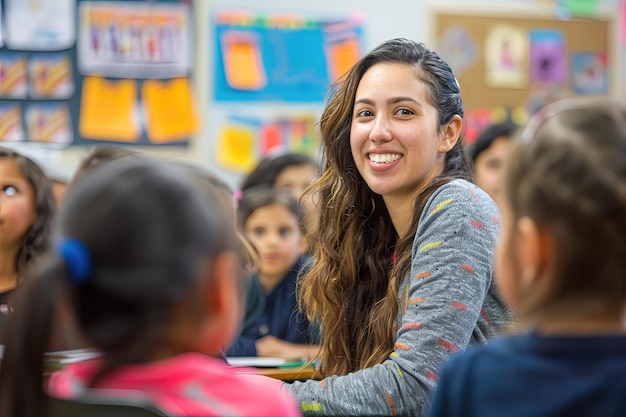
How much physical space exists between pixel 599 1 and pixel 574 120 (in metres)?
4.02

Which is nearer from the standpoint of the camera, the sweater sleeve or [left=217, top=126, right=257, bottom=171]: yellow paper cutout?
the sweater sleeve

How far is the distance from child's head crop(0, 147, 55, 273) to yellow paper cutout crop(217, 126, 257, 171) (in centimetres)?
187

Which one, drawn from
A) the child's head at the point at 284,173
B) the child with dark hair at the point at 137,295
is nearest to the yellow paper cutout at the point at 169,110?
the child's head at the point at 284,173

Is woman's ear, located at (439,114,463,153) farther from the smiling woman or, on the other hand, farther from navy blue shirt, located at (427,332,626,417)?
navy blue shirt, located at (427,332,626,417)

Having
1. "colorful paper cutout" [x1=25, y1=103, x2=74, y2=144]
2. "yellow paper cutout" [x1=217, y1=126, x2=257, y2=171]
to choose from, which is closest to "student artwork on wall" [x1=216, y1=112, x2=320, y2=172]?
"yellow paper cutout" [x1=217, y1=126, x2=257, y2=171]

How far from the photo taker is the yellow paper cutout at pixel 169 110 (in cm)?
417

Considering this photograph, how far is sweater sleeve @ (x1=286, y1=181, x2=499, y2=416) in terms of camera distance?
163 centimetres

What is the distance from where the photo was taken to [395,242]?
200 cm

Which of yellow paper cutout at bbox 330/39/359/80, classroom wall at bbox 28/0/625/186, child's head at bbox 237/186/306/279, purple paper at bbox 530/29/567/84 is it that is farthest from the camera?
purple paper at bbox 530/29/567/84

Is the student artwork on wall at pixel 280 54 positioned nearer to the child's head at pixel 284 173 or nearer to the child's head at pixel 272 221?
the child's head at pixel 284 173

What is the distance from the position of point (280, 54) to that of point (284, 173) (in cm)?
86

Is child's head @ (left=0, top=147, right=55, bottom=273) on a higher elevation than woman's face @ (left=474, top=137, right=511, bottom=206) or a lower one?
higher

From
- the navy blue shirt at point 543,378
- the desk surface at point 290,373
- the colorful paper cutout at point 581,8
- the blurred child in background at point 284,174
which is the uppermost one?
the colorful paper cutout at point 581,8

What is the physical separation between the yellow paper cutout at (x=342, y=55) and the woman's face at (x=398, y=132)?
2.46 meters
